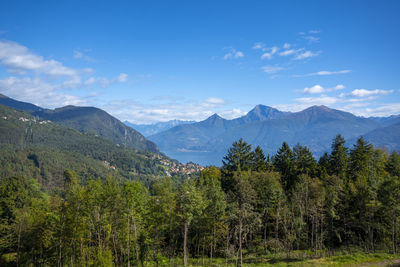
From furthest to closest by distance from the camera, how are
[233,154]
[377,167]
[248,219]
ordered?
1. [233,154]
2. [377,167]
3. [248,219]

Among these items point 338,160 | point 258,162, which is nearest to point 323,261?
point 338,160

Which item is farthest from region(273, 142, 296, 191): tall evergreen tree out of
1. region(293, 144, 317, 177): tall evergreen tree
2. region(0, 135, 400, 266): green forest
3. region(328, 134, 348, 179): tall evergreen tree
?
region(0, 135, 400, 266): green forest

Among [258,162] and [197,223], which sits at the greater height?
[258,162]

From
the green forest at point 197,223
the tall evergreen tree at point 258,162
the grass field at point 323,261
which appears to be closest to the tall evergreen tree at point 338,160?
the green forest at point 197,223

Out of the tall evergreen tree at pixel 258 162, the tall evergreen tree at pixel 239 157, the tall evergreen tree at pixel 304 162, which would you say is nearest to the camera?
the tall evergreen tree at pixel 304 162

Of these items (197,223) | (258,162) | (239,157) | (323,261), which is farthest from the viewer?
(258,162)

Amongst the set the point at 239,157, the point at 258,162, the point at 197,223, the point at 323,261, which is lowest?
the point at 323,261

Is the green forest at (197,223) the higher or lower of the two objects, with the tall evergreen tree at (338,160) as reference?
lower

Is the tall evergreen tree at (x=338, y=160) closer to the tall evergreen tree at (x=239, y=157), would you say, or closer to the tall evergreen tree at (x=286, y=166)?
the tall evergreen tree at (x=286, y=166)

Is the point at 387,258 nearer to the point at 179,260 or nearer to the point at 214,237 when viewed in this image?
the point at 214,237

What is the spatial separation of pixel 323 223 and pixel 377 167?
20.6m

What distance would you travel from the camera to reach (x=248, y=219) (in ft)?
107

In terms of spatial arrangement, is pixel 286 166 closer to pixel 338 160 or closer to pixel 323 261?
pixel 338 160

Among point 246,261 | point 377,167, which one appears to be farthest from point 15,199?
point 377,167
